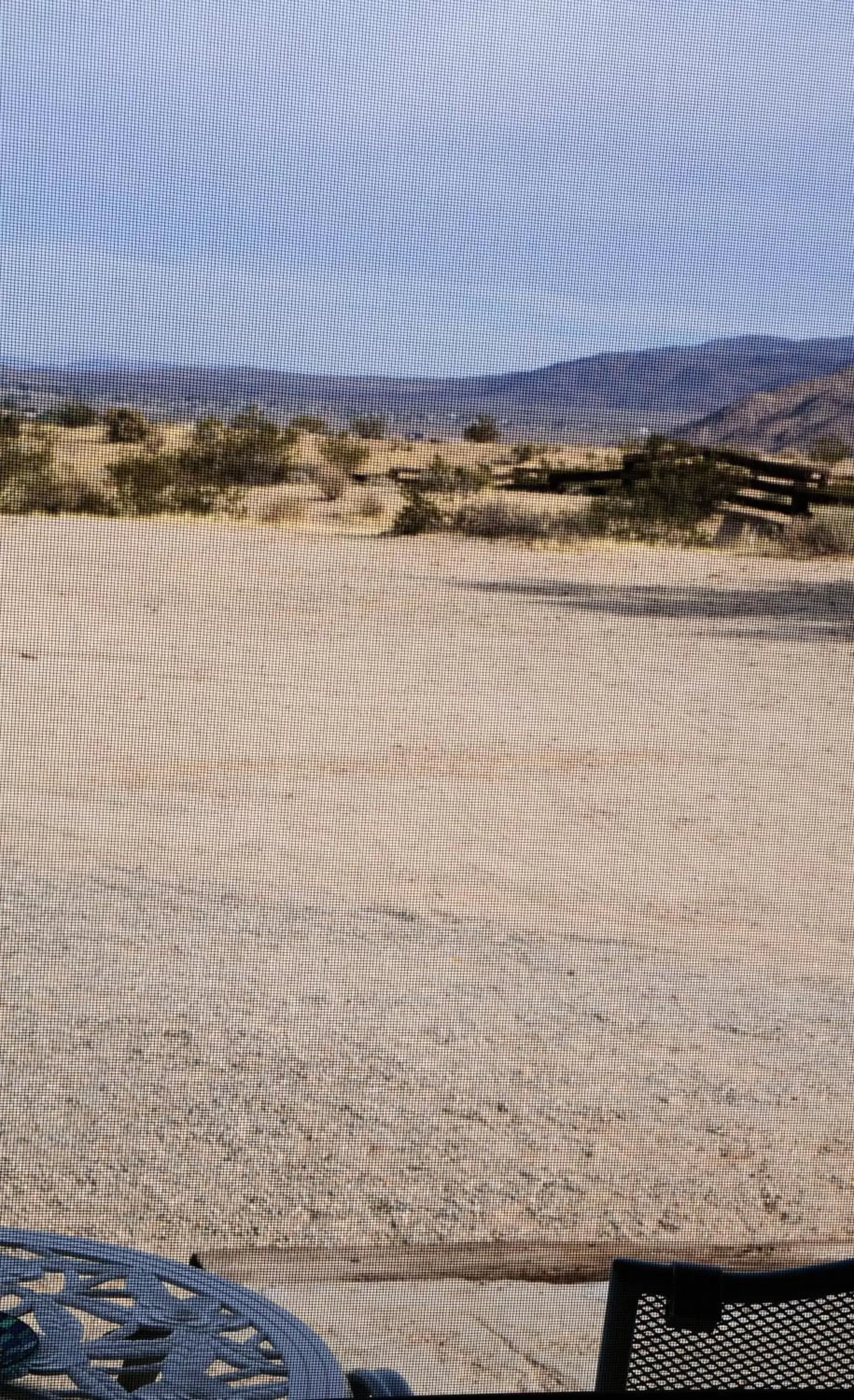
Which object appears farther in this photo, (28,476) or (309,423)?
(28,476)

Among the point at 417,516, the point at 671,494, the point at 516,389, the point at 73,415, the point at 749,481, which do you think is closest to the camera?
the point at 516,389

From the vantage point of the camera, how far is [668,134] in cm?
202

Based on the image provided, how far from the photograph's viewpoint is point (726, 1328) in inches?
33.9

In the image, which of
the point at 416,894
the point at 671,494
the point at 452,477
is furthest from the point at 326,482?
the point at 416,894

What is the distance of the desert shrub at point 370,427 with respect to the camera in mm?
2268

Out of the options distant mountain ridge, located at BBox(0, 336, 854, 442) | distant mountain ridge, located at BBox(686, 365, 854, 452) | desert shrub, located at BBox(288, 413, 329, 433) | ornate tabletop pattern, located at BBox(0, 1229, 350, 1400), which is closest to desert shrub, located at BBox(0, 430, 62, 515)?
desert shrub, located at BBox(288, 413, 329, 433)

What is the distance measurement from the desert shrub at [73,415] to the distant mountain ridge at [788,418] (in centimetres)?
85

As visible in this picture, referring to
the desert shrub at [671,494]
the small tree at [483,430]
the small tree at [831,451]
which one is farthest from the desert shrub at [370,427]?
the small tree at [831,451]

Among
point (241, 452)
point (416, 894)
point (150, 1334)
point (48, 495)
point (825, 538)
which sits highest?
point (241, 452)

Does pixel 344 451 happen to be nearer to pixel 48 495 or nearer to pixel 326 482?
pixel 326 482

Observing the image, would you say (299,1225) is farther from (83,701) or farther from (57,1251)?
(83,701)

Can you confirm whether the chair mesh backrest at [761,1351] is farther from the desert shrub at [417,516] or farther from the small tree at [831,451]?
the desert shrub at [417,516]

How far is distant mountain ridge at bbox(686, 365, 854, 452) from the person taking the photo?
7.61ft

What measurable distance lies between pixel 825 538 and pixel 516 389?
11.8ft
